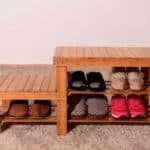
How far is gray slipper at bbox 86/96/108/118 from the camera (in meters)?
1.75

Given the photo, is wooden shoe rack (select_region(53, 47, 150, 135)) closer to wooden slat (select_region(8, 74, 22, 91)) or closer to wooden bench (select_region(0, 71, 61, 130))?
wooden bench (select_region(0, 71, 61, 130))

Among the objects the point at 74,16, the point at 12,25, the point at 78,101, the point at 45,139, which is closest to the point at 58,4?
the point at 74,16

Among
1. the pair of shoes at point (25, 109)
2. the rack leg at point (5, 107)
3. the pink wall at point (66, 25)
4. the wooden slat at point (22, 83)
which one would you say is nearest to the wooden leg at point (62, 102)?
the pair of shoes at point (25, 109)

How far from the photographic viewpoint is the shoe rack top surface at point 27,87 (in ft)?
5.56

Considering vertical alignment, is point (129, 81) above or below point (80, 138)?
above

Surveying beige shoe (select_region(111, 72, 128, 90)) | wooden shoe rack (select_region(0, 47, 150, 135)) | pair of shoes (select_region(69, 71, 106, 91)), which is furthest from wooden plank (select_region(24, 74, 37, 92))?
beige shoe (select_region(111, 72, 128, 90))

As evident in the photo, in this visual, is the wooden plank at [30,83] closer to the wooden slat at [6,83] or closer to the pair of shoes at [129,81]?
the wooden slat at [6,83]

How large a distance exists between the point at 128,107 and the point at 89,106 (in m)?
0.22

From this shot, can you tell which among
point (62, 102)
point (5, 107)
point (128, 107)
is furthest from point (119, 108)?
point (5, 107)

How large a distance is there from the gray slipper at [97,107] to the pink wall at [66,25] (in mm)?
701

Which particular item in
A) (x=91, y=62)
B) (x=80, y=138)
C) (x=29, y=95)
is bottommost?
(x=80, y=138)

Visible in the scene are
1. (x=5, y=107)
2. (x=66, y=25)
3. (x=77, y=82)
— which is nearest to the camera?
(x=77, y=82)

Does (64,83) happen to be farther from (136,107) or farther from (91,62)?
(136,107)

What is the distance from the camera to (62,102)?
1.71 m
